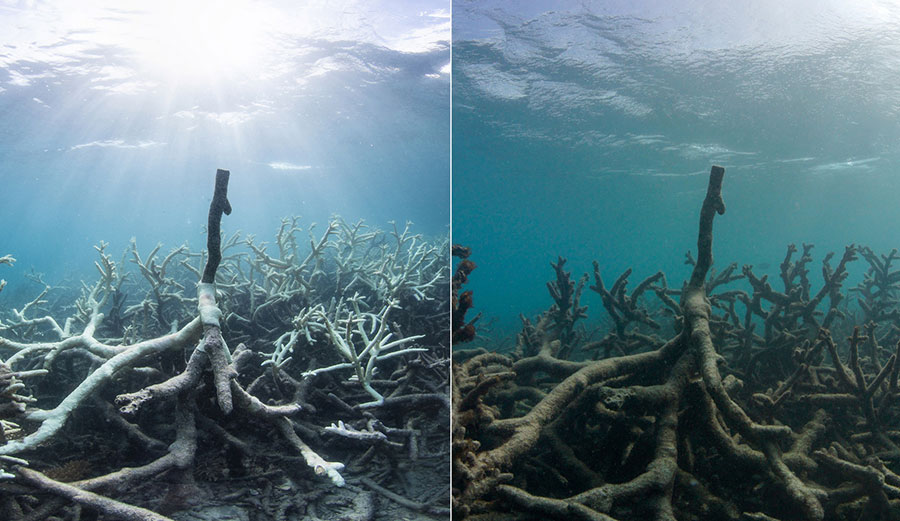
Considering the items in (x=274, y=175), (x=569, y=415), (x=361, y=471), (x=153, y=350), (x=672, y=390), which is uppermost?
(x=274, y=175)

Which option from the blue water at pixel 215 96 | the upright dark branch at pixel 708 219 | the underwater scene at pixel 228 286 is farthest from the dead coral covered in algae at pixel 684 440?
the blue water at pixel 215 96

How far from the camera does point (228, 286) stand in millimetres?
5215

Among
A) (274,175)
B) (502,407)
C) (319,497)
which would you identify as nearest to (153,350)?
(319,497)

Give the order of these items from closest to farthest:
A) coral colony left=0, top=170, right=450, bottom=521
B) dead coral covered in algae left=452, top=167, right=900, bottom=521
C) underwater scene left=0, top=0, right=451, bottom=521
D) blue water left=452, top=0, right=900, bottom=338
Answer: coral colony left=0, top=170, right=450, bottom=521, dead coral covered in algae left=452, top=167, right=900, bottom=521, underwater scene left=0, top=0, right=451, bottom=521, blue water left=452, top=0, right=900, bottom=338

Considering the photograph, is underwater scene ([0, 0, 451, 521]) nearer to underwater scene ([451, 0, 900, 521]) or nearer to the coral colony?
the coral colony

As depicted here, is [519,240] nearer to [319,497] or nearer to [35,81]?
[35,81]

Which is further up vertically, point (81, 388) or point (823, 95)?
point (823, 95)

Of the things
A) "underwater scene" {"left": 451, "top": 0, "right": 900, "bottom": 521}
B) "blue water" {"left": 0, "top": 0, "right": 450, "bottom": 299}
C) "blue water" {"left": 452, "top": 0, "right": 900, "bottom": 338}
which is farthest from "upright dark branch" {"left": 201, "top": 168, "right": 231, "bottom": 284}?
"blue water" {"left": 0, "top": 0, "right": 450, "bottom": 299}

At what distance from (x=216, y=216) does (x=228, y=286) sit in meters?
3.05

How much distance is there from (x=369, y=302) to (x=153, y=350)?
10.8 ft

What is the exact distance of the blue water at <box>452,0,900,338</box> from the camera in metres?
10.5

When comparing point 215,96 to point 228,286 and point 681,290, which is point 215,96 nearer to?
point 228,286

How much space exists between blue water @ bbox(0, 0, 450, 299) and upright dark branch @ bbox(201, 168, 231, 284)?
683 cm

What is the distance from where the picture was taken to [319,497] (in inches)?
104
